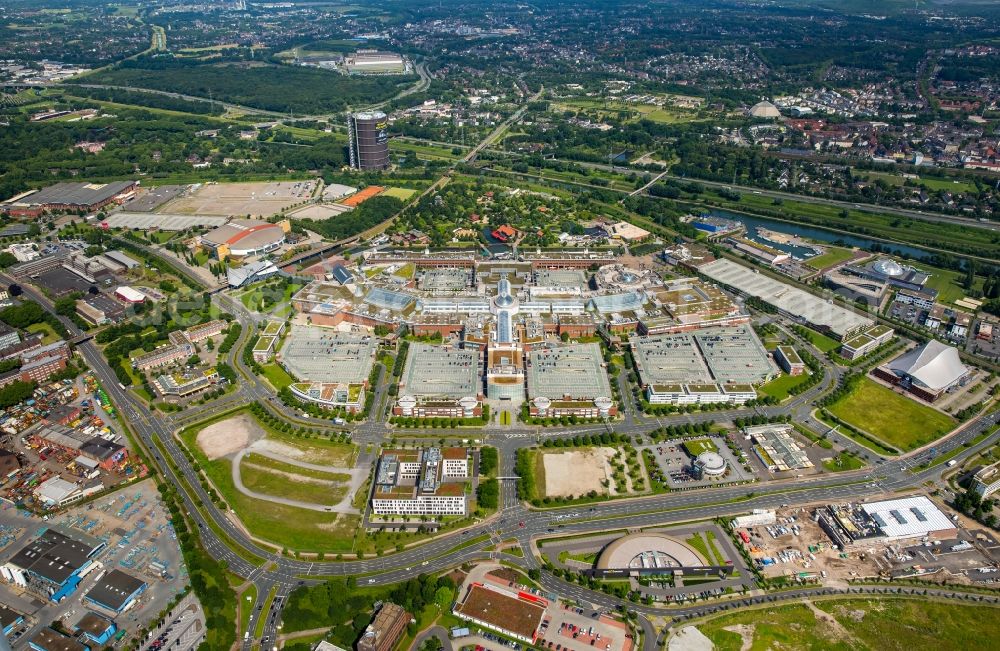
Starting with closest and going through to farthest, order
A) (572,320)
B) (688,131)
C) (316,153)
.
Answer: (572,320)
(316,153)
(688,131)

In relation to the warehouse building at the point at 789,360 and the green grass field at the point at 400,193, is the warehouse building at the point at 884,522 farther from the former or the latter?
the green grass field at the point at 400,193

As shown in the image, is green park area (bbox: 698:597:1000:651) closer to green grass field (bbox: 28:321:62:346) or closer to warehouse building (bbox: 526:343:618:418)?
warehouse building (bbox: 526:343:618:418)

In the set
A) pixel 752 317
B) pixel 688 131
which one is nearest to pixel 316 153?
pixel 688 131

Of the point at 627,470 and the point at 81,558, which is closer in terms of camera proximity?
the point at 81,558

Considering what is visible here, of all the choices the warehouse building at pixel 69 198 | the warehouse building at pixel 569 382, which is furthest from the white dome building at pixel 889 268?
the warehouse building at pixel 69 198

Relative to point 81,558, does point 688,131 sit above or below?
above

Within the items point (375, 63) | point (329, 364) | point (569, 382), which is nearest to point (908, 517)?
point (569, 382)

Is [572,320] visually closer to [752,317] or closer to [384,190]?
[752,317]
